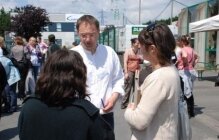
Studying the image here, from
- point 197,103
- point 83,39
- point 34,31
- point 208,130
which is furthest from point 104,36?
point 83,39

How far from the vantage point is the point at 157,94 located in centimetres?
315

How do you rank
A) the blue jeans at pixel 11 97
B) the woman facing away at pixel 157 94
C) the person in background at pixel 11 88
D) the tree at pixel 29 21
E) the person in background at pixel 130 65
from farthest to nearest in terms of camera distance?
the tree at pixel 29 21, the person in background at pixel 130 65, the blue jeans at pixel 11 97, the person in background at pixel 11 88, the woman facing away at pixel 157 94

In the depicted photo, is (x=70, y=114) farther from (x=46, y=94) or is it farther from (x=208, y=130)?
(x=208, y=130)

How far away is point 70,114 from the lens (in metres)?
2.34

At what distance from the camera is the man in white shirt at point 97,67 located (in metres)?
4.20

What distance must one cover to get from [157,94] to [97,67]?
1.22 m

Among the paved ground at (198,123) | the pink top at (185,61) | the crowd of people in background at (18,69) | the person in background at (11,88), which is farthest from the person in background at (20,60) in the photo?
the pink top at (185,61)

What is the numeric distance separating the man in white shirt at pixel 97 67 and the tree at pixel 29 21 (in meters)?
36.0

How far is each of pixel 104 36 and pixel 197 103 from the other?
30.4 metres

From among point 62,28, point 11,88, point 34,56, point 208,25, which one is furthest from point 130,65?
point 62,28

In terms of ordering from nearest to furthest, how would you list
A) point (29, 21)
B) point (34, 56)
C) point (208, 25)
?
point (34, 56), point (208, 25), point (29, 21)

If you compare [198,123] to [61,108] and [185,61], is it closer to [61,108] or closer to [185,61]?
[185,61]

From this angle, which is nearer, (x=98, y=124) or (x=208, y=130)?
(x=98, y=124)

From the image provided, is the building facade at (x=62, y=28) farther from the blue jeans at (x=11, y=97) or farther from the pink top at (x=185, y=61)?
the pink top at (x=185, y=61)
